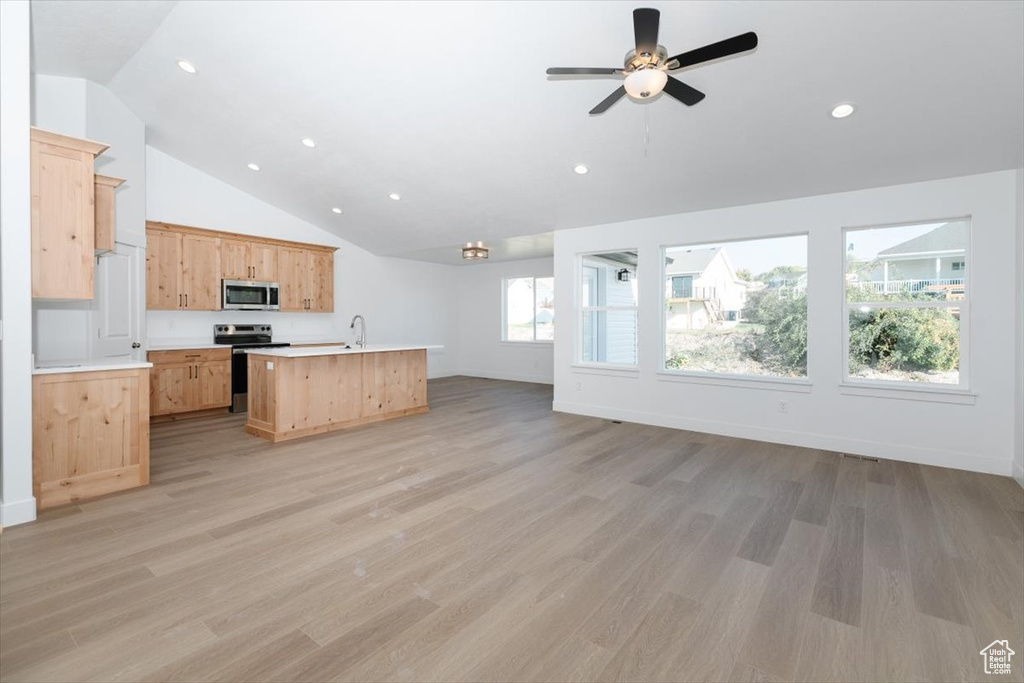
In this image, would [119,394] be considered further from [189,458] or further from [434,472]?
[434,472]

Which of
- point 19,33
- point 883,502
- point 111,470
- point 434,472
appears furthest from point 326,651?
point 19,33

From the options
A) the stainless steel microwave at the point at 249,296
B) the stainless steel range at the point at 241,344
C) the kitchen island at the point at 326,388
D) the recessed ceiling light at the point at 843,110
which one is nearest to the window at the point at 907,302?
the recessed ceiling light at the point at 843,110

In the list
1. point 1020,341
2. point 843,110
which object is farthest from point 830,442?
point 843,110

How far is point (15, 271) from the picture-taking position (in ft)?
9.34

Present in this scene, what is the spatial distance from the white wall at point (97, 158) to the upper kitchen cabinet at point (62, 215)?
4.84 ft

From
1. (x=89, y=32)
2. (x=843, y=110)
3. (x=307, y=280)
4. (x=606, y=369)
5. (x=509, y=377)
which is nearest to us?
(x=843, y=110)

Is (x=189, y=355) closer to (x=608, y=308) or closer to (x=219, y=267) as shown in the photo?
(x=219, y=267)

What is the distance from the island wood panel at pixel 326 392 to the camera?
16.1ft

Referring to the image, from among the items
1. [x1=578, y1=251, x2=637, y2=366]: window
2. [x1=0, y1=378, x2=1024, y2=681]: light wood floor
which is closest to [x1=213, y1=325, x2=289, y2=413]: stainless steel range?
[x1=0, y1=378, x2=1024, y2=681]: light wood floor

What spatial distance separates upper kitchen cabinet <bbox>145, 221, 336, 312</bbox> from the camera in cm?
603

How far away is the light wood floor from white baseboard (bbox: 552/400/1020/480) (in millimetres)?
186

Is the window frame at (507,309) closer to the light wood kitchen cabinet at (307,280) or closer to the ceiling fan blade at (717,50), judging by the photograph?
the light wood kitchen cabinet at (307,280)

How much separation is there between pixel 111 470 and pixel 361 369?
2.64 metres

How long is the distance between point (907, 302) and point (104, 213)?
745cm
